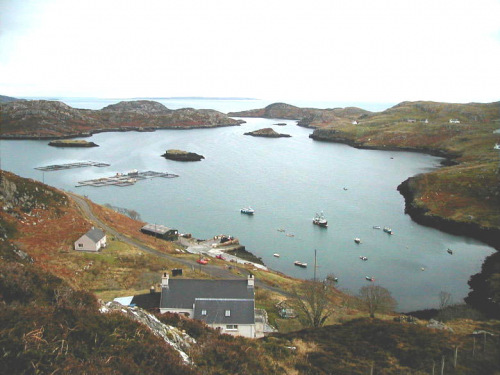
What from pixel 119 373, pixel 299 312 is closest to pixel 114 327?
→ pixel 119 373

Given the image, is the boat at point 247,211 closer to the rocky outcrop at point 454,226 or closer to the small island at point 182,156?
the rocky outcrop at point 454,226

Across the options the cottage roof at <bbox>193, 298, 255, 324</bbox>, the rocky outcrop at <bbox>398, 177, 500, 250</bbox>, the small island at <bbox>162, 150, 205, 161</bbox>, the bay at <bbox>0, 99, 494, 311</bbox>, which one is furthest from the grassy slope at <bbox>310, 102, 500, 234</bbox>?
the small island at <bbox>162, 150, 205, 161</bbox>

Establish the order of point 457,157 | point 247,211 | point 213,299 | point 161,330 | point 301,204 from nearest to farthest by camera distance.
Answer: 1. point 161,330
2. point 213,299
3. point 247,211
4. point 301,204
5. point 457,157

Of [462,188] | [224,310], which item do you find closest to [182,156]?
[462,188]

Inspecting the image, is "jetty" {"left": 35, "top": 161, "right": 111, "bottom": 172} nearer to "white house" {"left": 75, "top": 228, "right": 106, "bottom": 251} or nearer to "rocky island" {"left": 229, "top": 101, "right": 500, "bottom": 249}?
"white house" {"left": 75, "top": 228, "right": 106, "bottom": 251}

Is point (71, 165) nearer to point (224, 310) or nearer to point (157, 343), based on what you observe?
point (224, 310)

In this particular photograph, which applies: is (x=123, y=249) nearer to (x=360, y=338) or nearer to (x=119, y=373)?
(x=360, y=338)

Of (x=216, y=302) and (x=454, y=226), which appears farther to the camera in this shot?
(x=454, y=226)
